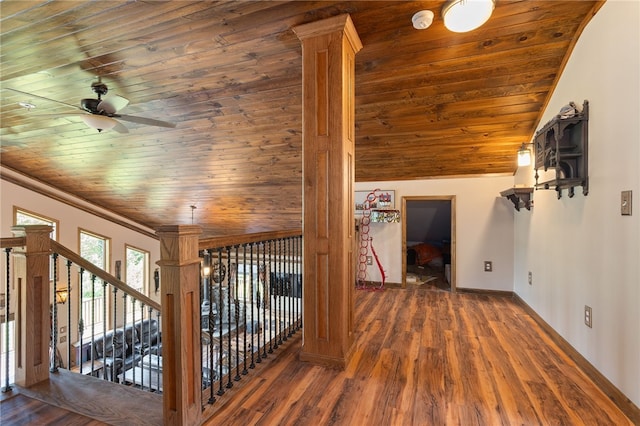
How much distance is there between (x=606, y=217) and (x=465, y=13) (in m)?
1.72

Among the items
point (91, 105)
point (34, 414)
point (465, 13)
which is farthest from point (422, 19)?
point (34, 414)

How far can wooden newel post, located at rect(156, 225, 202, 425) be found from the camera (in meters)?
1.50

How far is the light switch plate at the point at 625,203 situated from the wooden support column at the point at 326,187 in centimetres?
174

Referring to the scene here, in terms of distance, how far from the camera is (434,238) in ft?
25.7

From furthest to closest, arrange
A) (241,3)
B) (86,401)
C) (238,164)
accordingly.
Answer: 1. (238,164)
2. (241,3)
3. (86,401)

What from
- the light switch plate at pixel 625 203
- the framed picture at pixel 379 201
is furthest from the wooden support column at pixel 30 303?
the framed picture at pixel 379 201

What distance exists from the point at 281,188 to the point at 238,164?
0.84 metres

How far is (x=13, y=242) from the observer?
1.93m

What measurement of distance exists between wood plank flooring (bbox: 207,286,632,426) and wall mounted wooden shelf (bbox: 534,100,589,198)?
1438mm

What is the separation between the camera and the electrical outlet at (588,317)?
87.7 inches

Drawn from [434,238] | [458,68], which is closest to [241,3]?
[458,68]

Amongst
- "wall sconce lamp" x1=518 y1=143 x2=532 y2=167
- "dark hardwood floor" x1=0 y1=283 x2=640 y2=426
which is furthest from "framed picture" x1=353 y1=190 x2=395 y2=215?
"dark hardwood floor" x1=0 y1=283 x2=640 y2=426

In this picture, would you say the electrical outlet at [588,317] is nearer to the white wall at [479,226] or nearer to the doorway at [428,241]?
the white wall at [479,226]

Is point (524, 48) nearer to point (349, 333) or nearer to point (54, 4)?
point (349, 333)
